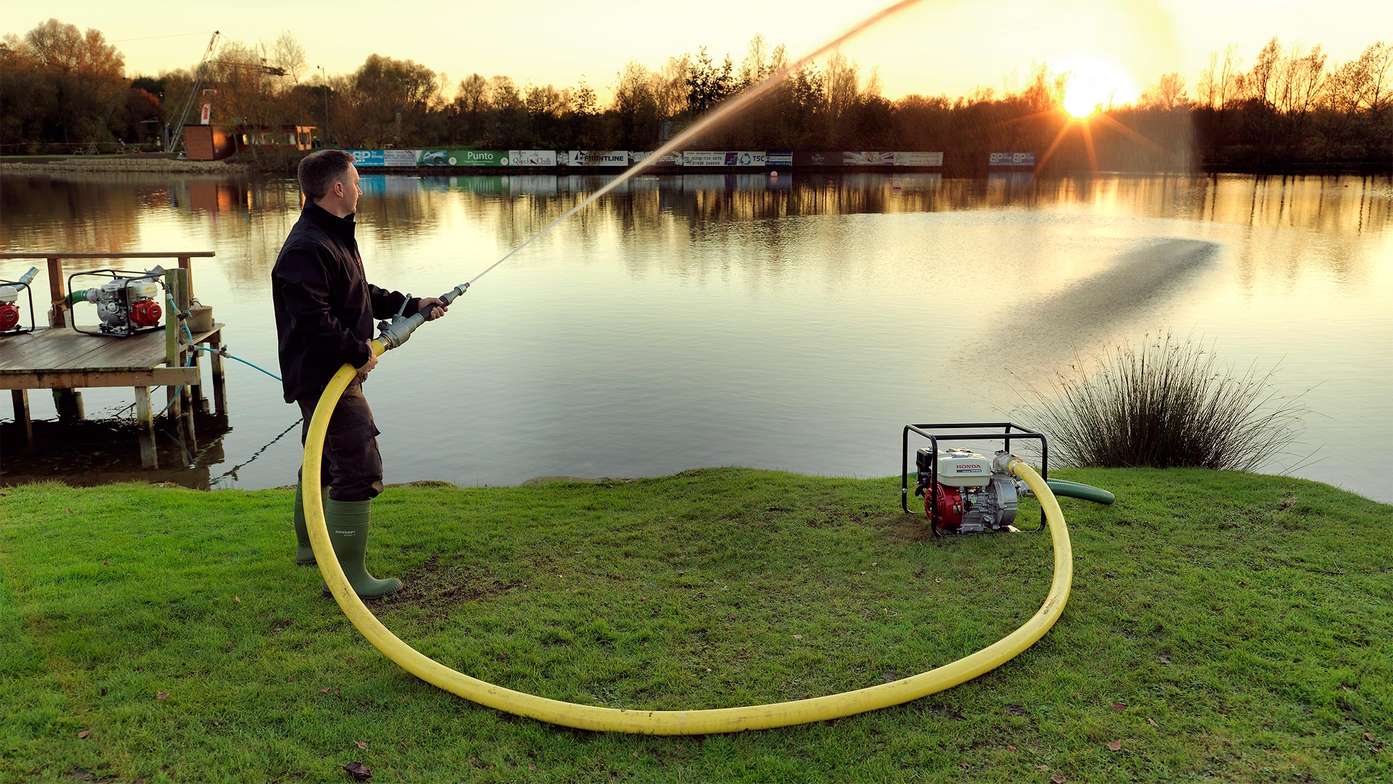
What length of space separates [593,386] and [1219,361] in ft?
33.9

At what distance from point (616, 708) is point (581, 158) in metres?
93.1

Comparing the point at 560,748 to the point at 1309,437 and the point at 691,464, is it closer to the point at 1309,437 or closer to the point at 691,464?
the point at 691,464

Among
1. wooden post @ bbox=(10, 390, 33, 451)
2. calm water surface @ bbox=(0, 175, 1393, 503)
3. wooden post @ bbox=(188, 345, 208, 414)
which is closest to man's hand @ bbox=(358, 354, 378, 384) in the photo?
calm water surface @ bbox=(0, 175, 1393, 503)

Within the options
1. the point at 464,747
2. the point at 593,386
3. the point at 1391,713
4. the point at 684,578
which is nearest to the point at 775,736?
the point at 464,747

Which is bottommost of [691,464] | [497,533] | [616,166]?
[691,464]

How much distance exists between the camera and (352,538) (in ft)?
16.6

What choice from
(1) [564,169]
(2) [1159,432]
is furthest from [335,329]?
(1) [564,169]

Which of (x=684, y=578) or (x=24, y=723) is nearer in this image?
(x=24, y=723)

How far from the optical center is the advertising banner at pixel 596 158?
92.4 metres

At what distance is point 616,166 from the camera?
303 ft

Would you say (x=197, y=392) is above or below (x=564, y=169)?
below

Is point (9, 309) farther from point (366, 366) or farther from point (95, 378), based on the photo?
point (366, 366)

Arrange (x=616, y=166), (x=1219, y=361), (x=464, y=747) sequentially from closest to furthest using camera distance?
(x=464, y=747)
(x=1219, y=361)
(x=616, y=166)

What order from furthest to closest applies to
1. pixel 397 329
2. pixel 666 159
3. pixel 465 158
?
pixel 465 158 < pixel 666 159 < pixel 397 329
